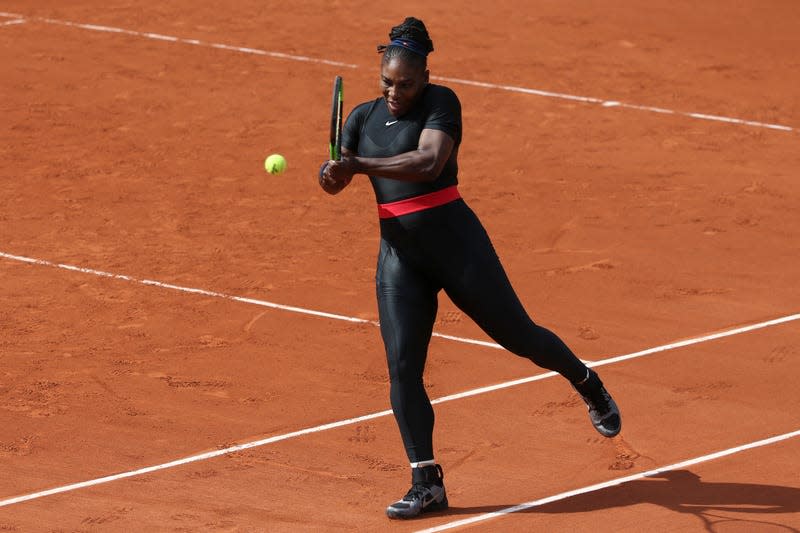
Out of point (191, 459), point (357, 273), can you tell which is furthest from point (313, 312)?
point (191, 459)

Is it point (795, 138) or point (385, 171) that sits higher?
point (385, 171)

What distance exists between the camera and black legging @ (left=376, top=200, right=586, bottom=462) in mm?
7719

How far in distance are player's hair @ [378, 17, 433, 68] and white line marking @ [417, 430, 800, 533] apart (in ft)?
7.65

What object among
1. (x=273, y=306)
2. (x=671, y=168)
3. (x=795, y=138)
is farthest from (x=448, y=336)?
(x=795, y=138)

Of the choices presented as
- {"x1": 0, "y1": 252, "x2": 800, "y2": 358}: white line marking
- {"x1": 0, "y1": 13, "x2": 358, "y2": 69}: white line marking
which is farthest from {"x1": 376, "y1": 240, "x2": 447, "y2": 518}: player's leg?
{"x1": 0, "y1": 13, "x2": 358, "y2": 69}: white line marking

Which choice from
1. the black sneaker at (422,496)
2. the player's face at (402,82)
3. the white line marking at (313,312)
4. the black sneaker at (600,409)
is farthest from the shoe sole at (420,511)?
the white line marking at (313,312)

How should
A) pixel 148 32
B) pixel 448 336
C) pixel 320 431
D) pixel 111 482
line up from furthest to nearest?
pixel 148 32
pixel 448 336
pixel 320 431
pixel 111 482

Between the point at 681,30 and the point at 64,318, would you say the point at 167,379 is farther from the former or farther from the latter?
the point at 681,30

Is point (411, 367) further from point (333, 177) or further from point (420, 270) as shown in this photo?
point (333, 177)

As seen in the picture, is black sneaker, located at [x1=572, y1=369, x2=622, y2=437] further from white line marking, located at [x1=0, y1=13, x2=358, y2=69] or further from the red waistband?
white line marking, located at [x1=0, y1=13, x2=358, y2=69]

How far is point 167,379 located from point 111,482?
1.80 metres

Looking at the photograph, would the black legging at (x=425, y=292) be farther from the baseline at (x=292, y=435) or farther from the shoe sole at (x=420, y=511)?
the baseline at (x=292, y=435)

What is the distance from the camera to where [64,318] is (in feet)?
37.3

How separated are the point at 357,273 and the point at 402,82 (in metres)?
4.95
